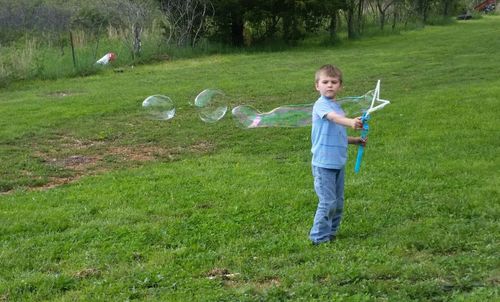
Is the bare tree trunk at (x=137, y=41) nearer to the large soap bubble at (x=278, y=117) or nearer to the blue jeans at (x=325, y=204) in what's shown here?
→ the large soap bubble at (x=278, y=117)

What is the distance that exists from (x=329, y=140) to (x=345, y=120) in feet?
1.13

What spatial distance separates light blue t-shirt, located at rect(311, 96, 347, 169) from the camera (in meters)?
5.20

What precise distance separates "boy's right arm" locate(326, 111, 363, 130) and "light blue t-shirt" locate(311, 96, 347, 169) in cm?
9

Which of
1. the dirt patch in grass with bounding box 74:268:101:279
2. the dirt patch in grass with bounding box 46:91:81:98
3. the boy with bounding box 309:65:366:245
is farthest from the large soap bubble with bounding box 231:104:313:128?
the dirt patch in grass with bounding box 46:91:81:98

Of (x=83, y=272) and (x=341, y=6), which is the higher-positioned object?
(x=341, y=6)

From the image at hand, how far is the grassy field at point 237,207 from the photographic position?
14.8 ft

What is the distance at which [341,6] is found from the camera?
26.6 metres

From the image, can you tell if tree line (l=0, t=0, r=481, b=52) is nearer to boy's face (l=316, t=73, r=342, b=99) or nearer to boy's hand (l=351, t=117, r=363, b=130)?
boy's face (l=316, t=73, r=342, b=99)

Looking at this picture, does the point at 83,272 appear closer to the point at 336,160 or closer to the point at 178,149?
the point at 336,160

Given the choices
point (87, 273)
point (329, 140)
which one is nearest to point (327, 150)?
point (329, 140)

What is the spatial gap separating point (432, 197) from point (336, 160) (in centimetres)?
157

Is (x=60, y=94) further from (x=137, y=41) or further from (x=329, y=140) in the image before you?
(x=329, y=140)

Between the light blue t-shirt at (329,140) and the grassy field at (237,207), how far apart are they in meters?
0.67

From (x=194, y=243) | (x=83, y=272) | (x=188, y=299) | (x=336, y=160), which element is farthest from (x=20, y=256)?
(x=336, y=160)
